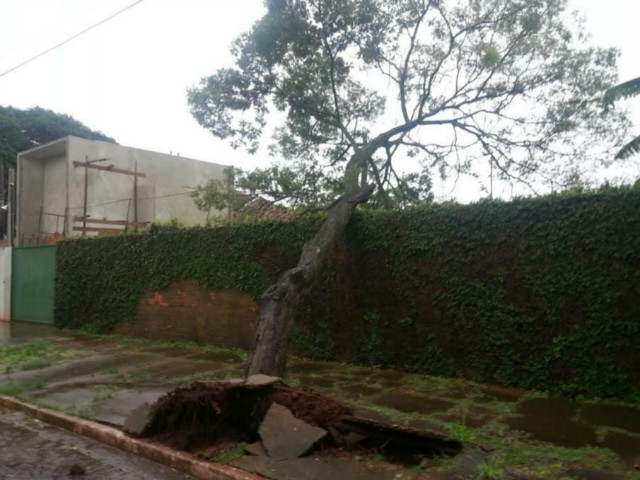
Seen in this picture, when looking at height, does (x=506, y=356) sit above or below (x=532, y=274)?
below

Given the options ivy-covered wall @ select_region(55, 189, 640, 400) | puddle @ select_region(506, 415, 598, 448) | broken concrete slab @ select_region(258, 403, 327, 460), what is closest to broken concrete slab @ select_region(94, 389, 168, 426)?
broken concrete slab @ select_region(258, 403, 327, 460)

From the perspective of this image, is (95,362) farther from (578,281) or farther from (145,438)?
(578,281)

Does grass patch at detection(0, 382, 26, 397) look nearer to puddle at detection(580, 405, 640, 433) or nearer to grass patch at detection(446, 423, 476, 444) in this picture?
grass patch at detection(446, 423, 476, 444)

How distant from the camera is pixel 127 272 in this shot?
41.1 feet

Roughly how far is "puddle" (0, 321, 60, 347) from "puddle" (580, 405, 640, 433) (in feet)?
35.2

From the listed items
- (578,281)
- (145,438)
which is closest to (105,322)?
(145,438)

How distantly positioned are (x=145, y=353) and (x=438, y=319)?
548 cm

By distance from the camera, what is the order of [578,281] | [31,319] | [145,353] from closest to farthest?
1. [578,281]
2. [145,353]
3. [31,319]

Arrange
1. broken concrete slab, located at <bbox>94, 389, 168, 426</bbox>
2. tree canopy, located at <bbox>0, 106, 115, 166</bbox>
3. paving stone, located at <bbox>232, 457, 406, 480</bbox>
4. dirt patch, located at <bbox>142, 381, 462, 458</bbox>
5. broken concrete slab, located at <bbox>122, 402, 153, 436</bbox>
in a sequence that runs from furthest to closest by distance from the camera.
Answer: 1. tree canopy, located at <bbox>0, 106, 115, 166</bbox>
2. broken concrete slab, located at <bbox>94, 389, 168, 426</bbox>
3. broken concrete slab, located at <bbox>122, 402, 153, 436</bbox>
4. dirt patch, located at <bbox>142, 381, 462, 458</bbox>
5. paving stone, located at <bbox>232, 457, 406, 480</bbox>

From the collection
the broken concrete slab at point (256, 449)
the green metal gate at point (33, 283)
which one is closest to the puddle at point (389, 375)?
the broken concrete slab at point (256, 449)

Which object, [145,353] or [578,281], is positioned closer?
[578,281]

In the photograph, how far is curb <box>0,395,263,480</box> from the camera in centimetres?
448

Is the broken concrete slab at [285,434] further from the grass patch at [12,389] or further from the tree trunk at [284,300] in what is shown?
the grass patch at [12,389]

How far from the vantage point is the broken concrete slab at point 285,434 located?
4551 mm
